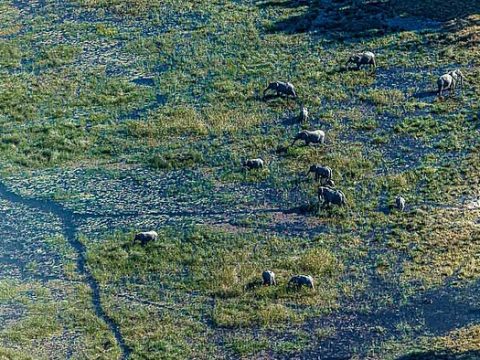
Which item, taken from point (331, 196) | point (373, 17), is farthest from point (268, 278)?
point (373, 17)

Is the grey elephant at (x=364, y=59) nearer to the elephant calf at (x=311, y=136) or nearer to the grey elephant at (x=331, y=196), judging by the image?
the elephant calf at (x=311, y=136)

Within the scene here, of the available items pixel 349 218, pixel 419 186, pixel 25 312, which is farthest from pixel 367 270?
pixel 25 312

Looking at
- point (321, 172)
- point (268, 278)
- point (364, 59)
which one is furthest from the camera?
point (364, 59)

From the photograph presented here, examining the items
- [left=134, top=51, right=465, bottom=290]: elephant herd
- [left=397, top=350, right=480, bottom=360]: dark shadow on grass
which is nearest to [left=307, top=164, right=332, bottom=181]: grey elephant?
[left=134, top=51, right=465, bottom=290]: elephant herd

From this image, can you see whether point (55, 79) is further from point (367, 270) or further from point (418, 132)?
point (367, 270)

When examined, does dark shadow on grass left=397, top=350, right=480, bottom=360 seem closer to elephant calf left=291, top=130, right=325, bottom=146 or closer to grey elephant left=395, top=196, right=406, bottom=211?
grey elephant left=395, top=196, right=406, bottom=211

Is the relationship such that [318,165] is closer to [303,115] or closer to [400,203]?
[400,203]

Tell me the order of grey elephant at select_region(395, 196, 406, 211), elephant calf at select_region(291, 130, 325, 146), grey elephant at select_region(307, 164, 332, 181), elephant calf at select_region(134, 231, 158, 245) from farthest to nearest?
1. elephant calf at select_region(291, 130, 325, 146)
2. grey elephant at select_region(307, 164, 332, 181)
3. grey elephant at select_region(395, 196, 406, 211)
4. elephant calf at select_region(134, 231, 158, 245)
